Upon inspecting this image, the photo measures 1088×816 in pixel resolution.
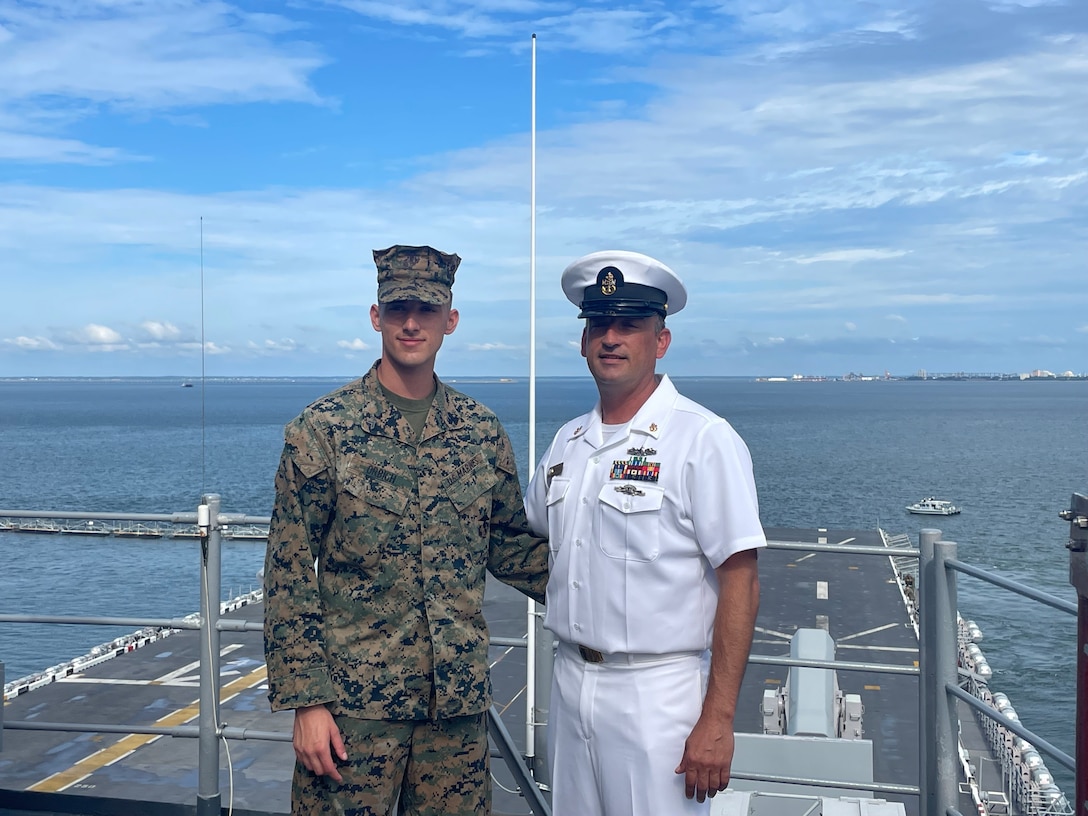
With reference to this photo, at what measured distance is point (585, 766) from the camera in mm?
2855

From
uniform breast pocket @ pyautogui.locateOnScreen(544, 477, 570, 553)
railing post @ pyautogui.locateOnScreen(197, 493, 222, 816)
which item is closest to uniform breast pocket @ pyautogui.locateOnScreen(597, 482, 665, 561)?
uniform breast pocket @ pyautogui.locateOnScreen(544, 477, 570, 553)

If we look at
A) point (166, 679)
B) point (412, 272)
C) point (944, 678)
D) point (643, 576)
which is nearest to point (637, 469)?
point (643, 576)

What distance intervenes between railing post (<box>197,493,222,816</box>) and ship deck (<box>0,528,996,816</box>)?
22.7 feet

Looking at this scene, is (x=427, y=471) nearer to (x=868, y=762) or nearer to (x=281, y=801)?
(x=868, y=762)

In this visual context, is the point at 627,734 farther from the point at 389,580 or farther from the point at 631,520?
the point at 389,580

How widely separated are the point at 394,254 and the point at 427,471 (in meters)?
0.66

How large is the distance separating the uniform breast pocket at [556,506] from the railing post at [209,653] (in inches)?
63.7

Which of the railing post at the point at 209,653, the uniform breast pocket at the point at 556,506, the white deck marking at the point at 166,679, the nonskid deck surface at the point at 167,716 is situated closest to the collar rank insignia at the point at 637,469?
the uniform breast pocket at the point at 556,506

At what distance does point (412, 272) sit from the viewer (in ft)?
9.91

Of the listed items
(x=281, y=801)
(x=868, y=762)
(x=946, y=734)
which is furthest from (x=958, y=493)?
(x=946, y=734)

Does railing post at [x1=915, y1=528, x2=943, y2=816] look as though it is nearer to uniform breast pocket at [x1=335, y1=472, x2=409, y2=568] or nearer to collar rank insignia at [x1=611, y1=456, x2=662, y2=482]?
collar rank insignia at [x1=611, y1=456, x2=662, y2=482]

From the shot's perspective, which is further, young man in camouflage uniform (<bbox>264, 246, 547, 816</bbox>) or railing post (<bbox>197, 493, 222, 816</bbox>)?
railing post (<bbox>197, 493, 222, 816</bbox>)

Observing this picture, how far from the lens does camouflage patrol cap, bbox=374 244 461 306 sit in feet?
9.84

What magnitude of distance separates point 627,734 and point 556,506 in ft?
2.24
